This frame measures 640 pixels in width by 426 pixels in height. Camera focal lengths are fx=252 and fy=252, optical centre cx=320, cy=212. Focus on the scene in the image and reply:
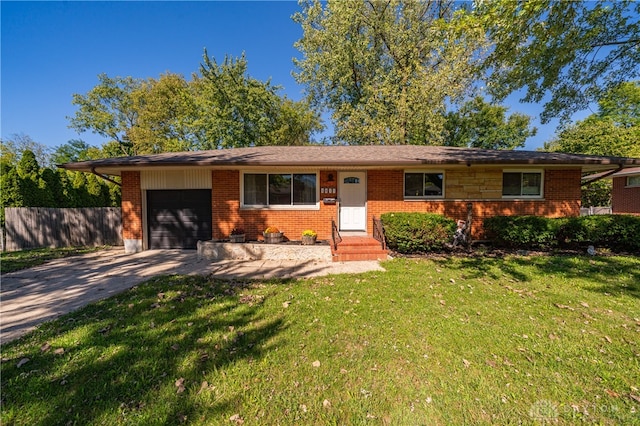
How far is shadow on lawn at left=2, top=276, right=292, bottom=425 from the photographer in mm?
2098

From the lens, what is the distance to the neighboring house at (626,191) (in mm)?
14578

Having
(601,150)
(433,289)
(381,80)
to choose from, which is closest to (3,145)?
(381,80)

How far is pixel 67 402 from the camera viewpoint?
213 centimetres

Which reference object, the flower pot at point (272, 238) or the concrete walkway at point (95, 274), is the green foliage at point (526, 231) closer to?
the concrete walkway at point (95, 274)

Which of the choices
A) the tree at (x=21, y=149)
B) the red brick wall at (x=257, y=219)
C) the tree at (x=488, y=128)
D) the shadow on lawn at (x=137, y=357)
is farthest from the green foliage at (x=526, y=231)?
the tree at (x=21, y=149)

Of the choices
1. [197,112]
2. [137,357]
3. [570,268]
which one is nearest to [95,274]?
[137,357]

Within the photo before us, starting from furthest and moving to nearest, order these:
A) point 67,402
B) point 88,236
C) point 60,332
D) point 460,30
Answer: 1. point 88,236
2. point 460,30
3. point 60,332
4. point 67,402

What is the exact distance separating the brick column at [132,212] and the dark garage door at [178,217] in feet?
0.98

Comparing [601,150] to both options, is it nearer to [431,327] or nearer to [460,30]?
[460,30]

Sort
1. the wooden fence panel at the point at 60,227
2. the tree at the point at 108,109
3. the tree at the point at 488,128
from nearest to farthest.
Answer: the wooden fence panel at the point at 60,227, the tree at the point at 488,128, the tree at the point at 108,109

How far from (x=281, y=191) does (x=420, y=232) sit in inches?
181

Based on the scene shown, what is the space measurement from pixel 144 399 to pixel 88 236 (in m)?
11.1

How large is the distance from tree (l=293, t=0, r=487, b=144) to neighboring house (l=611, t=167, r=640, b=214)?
417 inches

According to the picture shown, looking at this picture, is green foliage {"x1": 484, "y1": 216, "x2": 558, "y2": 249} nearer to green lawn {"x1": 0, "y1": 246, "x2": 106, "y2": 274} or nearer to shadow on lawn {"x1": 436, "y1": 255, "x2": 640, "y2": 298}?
shadow on lawn {"x1": 436, "y1": 255, "x2": 640, "y2": 298}
